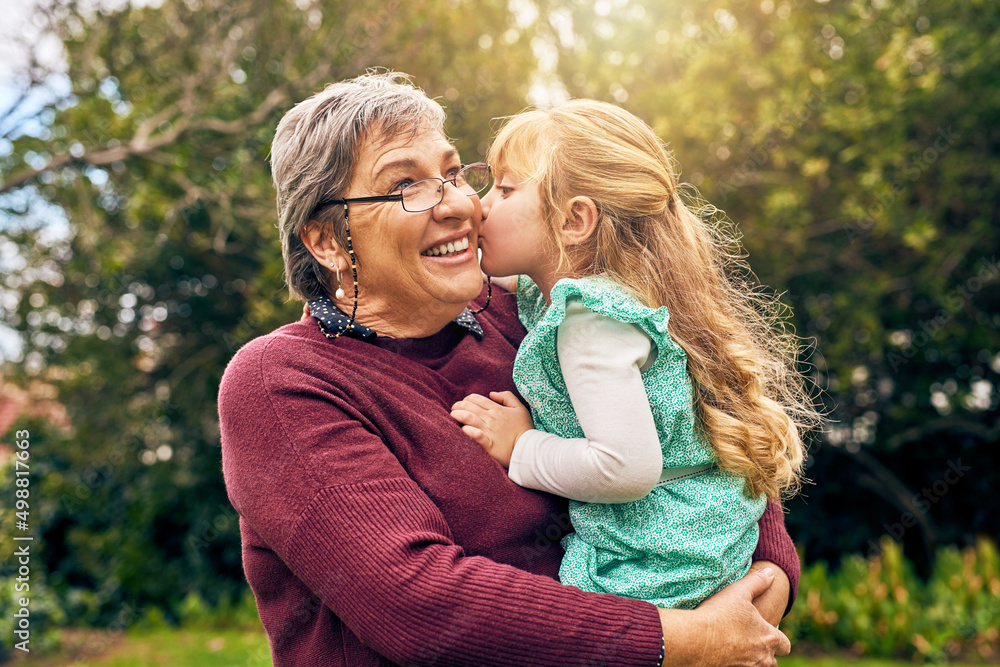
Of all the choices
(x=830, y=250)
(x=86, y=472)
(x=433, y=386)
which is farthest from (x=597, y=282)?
(x=86, y=472)

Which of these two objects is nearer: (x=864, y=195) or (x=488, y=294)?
(x=488, y=294)

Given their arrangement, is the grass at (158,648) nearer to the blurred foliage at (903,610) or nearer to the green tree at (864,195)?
the blurred foliage at (903,610)

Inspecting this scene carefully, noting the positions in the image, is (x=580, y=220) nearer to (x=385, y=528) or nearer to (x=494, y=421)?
(x=494, y=421)

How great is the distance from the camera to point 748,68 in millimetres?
6285

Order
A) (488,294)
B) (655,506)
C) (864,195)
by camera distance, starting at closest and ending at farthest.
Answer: (655,506) → (488,294) → (864,195)

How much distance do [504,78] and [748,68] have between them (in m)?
2.40

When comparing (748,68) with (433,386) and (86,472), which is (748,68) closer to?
(433,386)

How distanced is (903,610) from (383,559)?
5.73 m

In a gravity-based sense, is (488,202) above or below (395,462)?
above

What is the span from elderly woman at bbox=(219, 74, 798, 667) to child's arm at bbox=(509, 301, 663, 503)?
16 cm

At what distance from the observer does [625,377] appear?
1697 millimetres

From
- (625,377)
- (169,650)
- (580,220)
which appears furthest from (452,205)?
(169,650)

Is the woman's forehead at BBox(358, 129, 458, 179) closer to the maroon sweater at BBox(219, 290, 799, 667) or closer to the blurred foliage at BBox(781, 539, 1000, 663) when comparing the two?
the maroon sweater at BBox(219, 290, 799, 667)

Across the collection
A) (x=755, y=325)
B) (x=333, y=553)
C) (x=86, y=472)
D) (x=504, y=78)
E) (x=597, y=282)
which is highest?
(x=597, y=282)
